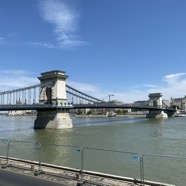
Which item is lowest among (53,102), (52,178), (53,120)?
(52,178)

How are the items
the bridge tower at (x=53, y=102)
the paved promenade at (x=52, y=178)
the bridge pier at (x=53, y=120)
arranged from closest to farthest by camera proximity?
the paved promenade at (x=52, y=178) < the bridge pier at (x=53, y=120) < the bridge tower at (x=53, y=102)

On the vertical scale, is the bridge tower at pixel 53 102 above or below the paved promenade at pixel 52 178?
above

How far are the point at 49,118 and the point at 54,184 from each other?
52999 mm

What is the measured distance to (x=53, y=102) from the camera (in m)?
64.2

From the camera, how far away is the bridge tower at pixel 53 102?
61.2 metres

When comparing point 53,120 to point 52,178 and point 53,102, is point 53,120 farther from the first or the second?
point 52,178

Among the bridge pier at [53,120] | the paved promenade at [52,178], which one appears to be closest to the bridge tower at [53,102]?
the bridge pier at [53,120]

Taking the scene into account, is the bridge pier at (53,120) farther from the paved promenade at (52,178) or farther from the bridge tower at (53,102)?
the paved promenade at (52,178)

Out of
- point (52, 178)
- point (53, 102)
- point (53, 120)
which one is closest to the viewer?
point (52, 178)

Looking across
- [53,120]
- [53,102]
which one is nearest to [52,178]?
[53,120]

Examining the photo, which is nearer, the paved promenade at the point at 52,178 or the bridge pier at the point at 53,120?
the paved promenade at the point at 52,178

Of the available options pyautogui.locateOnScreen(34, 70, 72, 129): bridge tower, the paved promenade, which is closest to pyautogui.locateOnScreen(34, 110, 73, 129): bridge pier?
pyautogui.locateOnScreen(34, 70, 72, 129): bridge tower

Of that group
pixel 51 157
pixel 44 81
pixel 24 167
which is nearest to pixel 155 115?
pixel 44 81

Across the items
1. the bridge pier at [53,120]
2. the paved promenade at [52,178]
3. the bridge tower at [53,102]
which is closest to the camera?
the paved promenade at [52,178]
